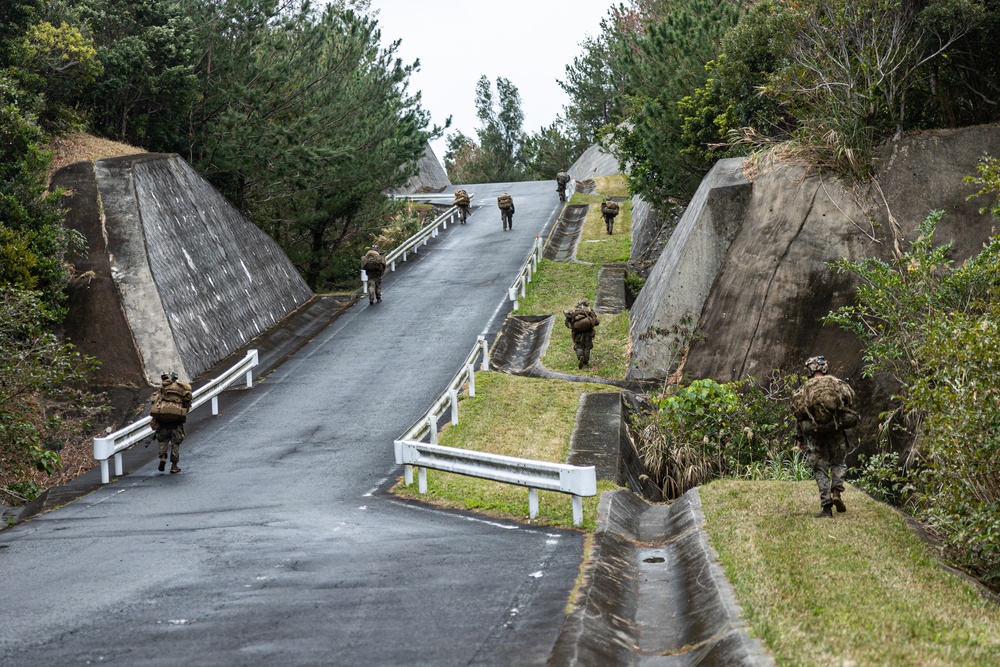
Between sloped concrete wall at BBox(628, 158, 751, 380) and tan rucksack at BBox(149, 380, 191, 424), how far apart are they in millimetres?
10008

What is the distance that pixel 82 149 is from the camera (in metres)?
27.2

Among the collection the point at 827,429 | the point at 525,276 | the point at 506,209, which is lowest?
the point at 525,276

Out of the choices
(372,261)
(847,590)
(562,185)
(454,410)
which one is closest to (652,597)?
(847,590)

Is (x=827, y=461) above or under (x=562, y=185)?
under

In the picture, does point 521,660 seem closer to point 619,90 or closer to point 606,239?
point 606,239

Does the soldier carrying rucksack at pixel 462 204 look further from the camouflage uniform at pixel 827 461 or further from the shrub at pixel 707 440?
the camouflage uniform at pixel 827 461

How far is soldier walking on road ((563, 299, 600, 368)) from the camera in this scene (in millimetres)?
22719

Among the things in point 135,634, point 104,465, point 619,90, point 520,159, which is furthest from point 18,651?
point 520,159

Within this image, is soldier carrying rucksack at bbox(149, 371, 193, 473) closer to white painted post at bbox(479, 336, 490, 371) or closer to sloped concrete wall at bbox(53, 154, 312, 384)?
sloped concrete wall at bbox(53, 154, 312, 384)

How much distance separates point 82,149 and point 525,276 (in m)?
13.4

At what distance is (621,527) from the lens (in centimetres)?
1184

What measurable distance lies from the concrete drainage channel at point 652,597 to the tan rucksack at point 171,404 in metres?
6.57

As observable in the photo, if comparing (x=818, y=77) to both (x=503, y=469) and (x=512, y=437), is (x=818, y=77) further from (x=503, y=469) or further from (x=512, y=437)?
(x=503, y=469)

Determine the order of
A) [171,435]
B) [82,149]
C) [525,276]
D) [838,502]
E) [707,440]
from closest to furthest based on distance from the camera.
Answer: [838,502] < [171,435] < [707,440] < [82,149] < [525,276]
